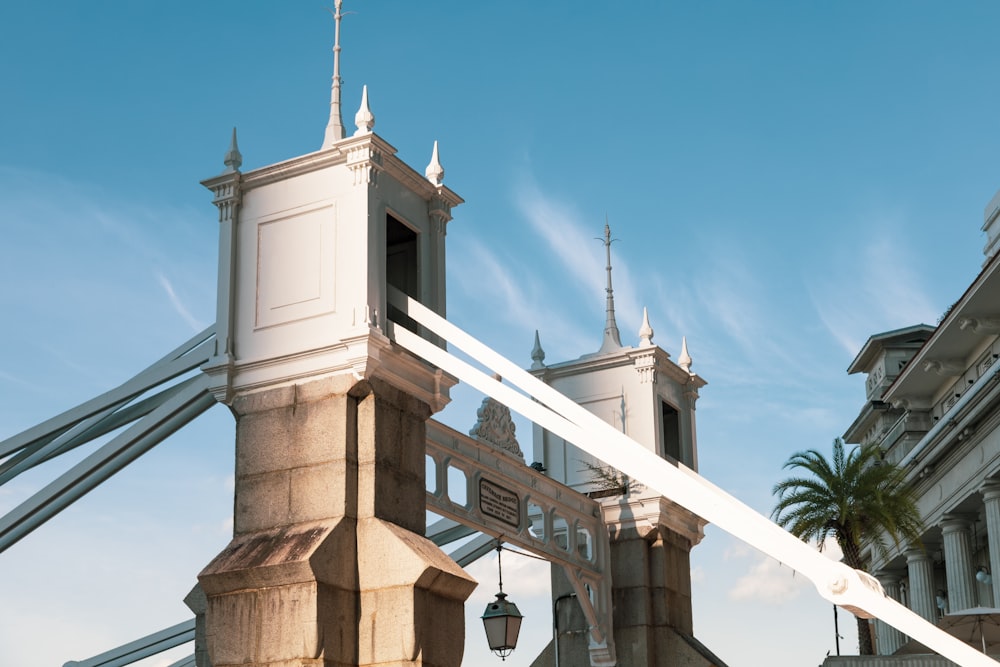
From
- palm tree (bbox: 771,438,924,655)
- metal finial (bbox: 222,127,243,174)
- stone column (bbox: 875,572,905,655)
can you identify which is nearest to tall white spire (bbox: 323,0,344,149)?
metal finial (bbox: 222,127,243,174)

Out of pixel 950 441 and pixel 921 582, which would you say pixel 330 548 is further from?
pixel 921 582

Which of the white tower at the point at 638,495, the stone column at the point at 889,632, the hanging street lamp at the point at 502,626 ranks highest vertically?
the stone column at the point at 889,632

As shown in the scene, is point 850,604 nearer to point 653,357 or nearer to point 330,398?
point 330,398

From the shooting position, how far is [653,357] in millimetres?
22359

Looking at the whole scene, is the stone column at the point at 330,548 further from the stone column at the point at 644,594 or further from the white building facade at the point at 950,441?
the white building facade at the point at 950,441

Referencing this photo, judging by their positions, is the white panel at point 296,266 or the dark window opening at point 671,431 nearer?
the white panel at point 296,266

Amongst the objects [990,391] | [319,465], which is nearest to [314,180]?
[319,465]

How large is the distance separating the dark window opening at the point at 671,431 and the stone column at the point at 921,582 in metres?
33.5

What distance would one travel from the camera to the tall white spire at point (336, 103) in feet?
50.2

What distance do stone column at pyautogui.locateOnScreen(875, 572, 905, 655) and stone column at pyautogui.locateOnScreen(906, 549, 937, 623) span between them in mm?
2887

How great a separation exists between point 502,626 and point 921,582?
42017 millimetres

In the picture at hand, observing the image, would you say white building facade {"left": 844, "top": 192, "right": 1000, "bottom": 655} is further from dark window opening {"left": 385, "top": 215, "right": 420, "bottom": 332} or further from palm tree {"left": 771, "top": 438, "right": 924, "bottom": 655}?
dark window opening {"left": 385, "top": 215, "right": 420, "bottom": 332}

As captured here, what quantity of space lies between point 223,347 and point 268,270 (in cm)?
91

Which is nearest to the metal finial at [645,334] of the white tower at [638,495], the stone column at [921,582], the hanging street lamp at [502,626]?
the white tower at [638,495]
